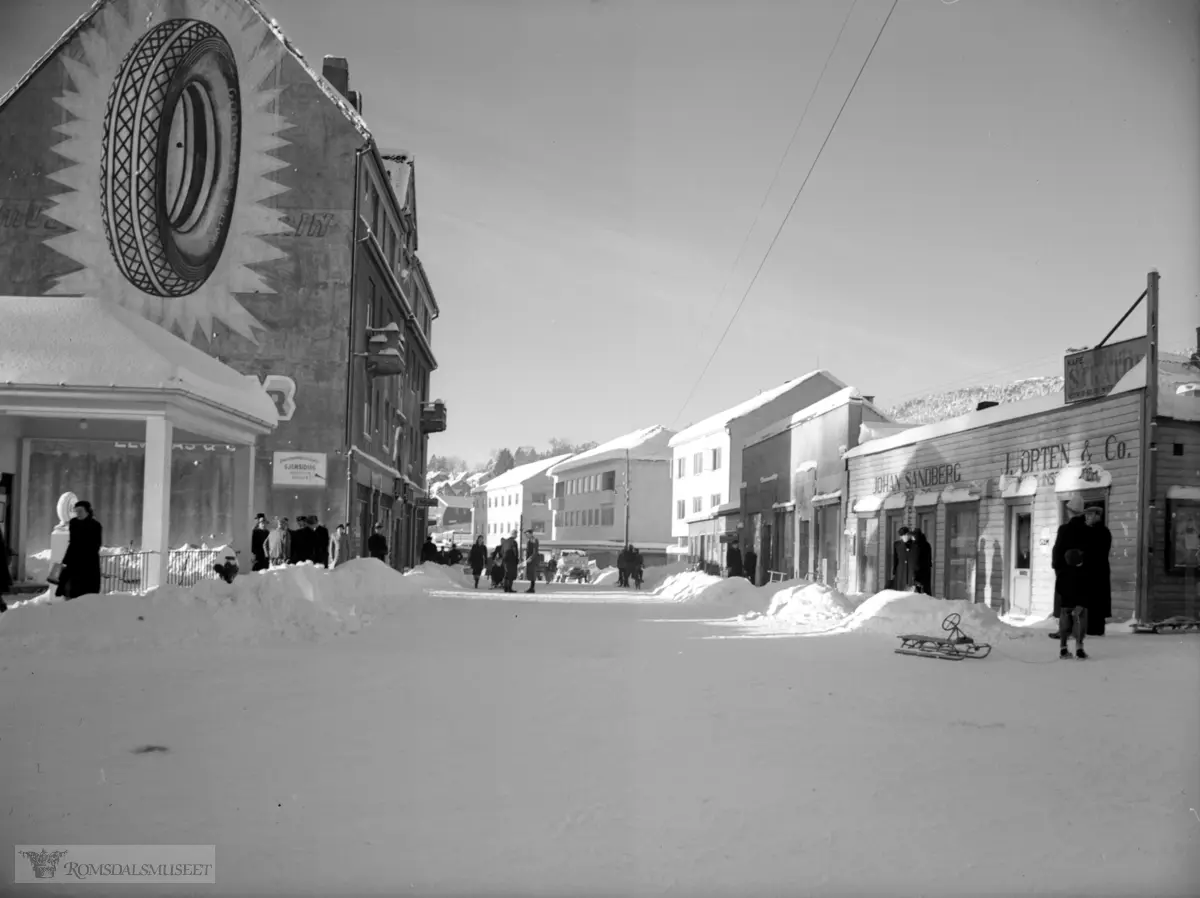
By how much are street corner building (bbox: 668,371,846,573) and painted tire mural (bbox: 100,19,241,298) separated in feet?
87.8

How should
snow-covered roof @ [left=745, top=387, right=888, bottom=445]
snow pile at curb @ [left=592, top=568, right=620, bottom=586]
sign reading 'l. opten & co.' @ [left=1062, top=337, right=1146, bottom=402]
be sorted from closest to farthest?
sign reading 'l. opten & co.' @ [left=1062, top=337, right=1146, bottom=402]
snow-covered roof @ [left=745, top=387, right=888, bottom=445]
snow pile at curb @ [left=592, top=568, right=620, bottom=586]

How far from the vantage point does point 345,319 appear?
30.7 metres

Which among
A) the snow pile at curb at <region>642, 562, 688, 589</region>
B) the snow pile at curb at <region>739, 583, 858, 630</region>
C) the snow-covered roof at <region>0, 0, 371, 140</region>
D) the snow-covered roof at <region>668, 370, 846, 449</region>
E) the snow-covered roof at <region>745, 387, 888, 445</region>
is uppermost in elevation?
the snow-covered roof at <region>0, 0, 371, 140</region>

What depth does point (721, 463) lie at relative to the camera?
62.9 m

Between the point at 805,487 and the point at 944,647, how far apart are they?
23248mm

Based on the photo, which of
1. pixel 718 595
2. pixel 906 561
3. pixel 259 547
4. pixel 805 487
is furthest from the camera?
pixel 805 487

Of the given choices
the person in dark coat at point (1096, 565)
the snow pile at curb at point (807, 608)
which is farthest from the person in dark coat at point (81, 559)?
the person in dark coat at point (1096, 565)

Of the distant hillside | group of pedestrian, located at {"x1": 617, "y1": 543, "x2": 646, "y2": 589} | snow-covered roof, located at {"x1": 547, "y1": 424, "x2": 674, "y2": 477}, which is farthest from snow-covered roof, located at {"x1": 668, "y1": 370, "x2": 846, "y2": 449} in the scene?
group of pedestrian, located at {"x1": 617, "y1": 543, "x2": 646, "y2": 589}

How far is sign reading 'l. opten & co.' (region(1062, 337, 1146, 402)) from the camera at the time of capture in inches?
682

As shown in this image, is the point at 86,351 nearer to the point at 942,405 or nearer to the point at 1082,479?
the point at 1082,479

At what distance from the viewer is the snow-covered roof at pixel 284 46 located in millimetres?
28328

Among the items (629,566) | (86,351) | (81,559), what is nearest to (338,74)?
(629,566)

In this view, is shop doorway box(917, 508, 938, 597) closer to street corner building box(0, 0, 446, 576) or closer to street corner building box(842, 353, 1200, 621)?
street corner building box(842, 353, 1200, 621)

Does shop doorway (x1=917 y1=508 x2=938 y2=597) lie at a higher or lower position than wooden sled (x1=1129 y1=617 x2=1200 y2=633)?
higher
